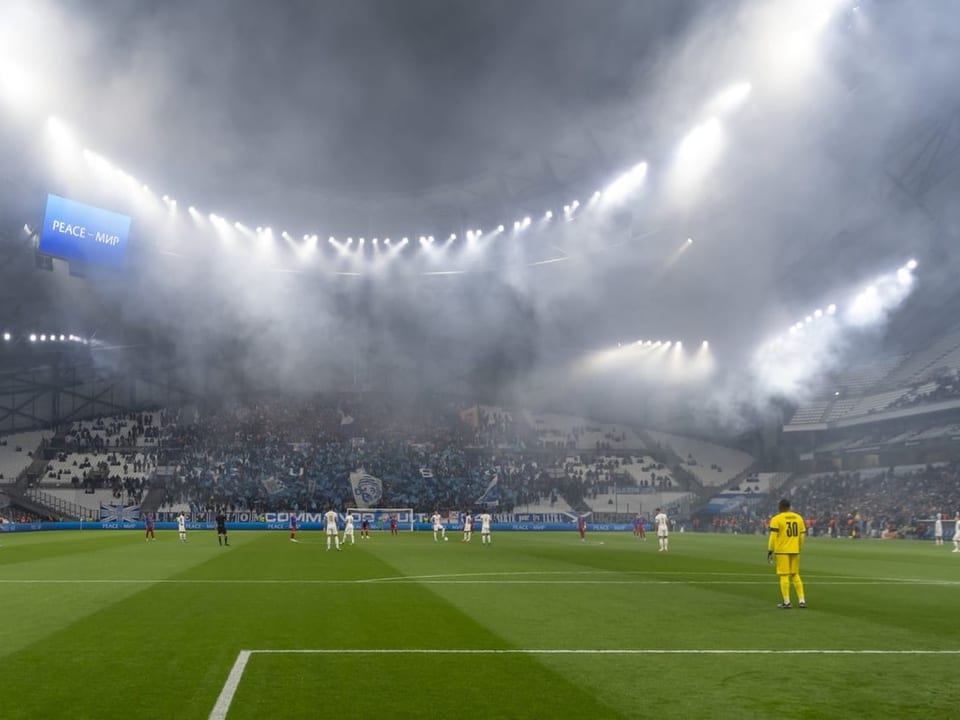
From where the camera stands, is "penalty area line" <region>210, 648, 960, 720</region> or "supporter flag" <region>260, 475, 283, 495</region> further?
"supporter flag" <region>260, 475, 283, 495</region>

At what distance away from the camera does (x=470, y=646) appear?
399 inches

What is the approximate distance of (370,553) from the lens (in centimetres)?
3072

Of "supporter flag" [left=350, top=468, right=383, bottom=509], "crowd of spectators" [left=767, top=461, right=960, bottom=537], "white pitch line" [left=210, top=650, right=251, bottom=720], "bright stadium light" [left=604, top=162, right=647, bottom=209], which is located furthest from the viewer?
"supporter flag" [left=350, top=468, right=383, bottom=509]

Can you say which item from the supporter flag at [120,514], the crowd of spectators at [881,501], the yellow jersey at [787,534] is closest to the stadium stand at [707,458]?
the crowd of spectators at [881,501]

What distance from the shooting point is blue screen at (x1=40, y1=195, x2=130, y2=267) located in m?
34.4

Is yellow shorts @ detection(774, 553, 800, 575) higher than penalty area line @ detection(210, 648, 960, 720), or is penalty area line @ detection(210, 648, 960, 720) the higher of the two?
yellow shorts @ detection(774, 553, 800, 575)

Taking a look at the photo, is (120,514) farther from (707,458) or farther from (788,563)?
(788,563)

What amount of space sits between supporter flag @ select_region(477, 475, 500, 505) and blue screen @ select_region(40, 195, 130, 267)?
33.0 meters

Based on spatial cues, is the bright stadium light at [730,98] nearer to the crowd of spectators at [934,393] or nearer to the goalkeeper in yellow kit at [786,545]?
the crowd of spectators at [934,393]

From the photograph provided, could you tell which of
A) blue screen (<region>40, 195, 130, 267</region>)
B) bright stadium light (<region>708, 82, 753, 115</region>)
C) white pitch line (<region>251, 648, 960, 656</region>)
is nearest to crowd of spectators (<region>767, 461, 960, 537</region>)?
bright stadium light (<region>708, 82, 753, 115</region>)

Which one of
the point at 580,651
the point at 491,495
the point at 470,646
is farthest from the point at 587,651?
the point at 491,495

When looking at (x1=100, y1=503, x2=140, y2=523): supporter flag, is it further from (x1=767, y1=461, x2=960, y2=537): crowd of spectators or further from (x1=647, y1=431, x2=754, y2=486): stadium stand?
(x1=767, y1=461, x2=960, y2=537): crowd of spectators

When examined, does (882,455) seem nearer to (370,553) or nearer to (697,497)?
(697,497)

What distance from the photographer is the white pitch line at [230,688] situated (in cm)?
675
